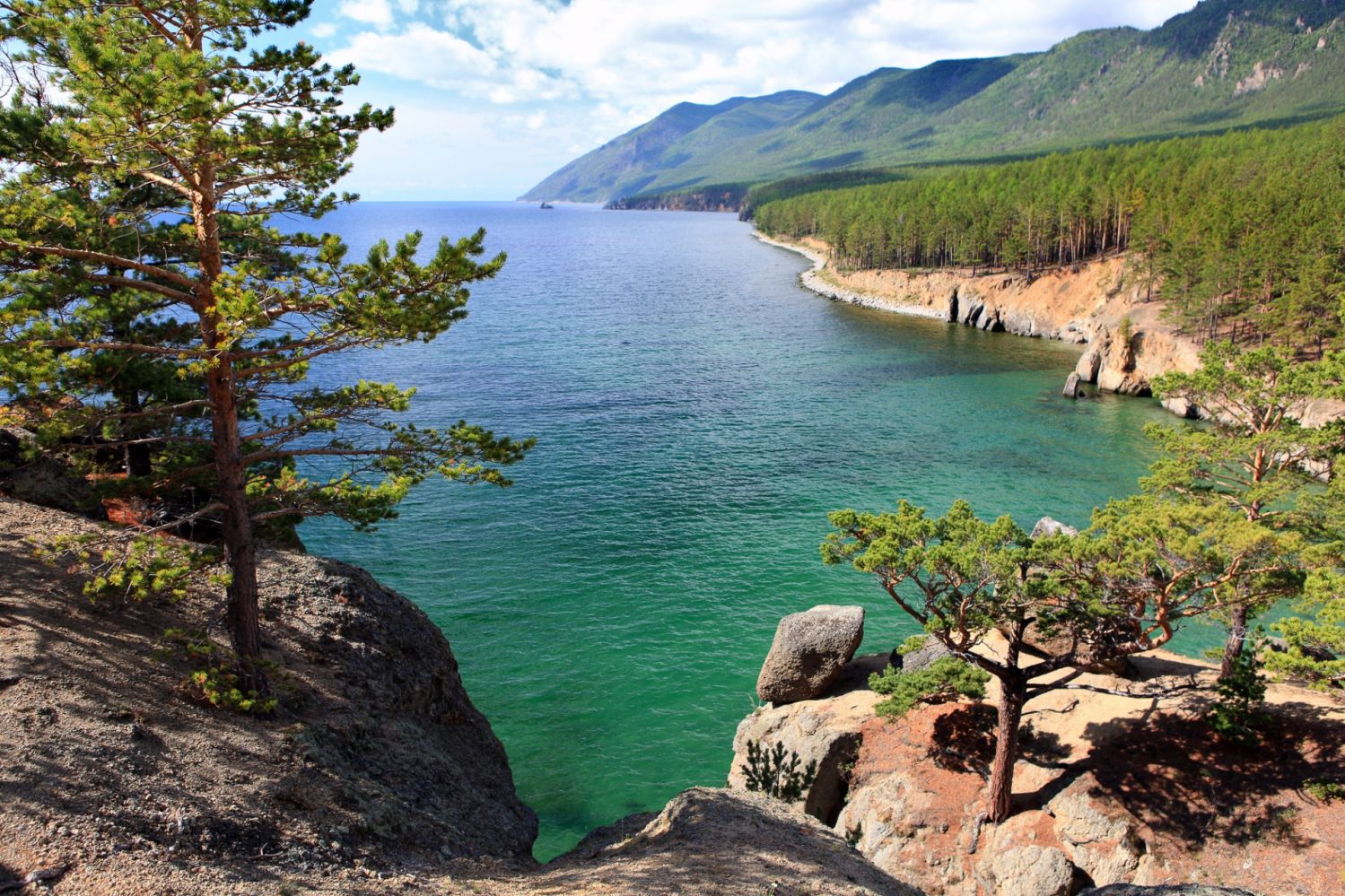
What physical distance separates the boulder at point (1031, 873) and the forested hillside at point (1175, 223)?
1176 inches

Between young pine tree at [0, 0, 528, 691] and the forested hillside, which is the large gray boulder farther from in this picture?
the forested hillside

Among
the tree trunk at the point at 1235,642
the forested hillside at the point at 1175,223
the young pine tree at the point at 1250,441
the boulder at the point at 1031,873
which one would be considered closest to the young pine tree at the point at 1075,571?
the boulder at the point at 1031,873

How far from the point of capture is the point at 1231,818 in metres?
18.3

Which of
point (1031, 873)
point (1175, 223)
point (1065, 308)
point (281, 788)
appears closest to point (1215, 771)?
point (1031, 873)

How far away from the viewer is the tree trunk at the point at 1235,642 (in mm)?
20781

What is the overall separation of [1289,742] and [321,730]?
948 inches

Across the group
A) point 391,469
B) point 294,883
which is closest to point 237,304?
point 391,469

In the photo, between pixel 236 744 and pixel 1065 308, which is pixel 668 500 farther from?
pixel 1065 308

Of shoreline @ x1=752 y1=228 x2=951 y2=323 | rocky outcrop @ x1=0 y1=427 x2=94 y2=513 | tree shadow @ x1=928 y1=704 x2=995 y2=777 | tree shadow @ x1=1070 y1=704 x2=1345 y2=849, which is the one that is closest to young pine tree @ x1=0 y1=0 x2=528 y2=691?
rocky outcrop @ x1=0 y1=427 x2=94 y2=513

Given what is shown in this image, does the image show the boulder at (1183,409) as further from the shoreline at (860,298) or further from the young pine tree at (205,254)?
the young pine tree at (205,254)

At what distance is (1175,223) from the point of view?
→ 83312 millimetres

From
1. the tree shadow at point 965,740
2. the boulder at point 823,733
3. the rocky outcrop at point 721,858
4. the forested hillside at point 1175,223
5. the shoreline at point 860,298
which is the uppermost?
the forested hillside at point 1175,223

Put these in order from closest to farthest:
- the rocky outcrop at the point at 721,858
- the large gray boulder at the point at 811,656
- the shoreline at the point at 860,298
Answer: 1. the rocky outcrop at the point at 721,858
2. the large gray boulder at the point at 811,656
3. the shoreline at the point at 860,298

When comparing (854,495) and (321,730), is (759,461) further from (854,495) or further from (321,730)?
(321,730)
